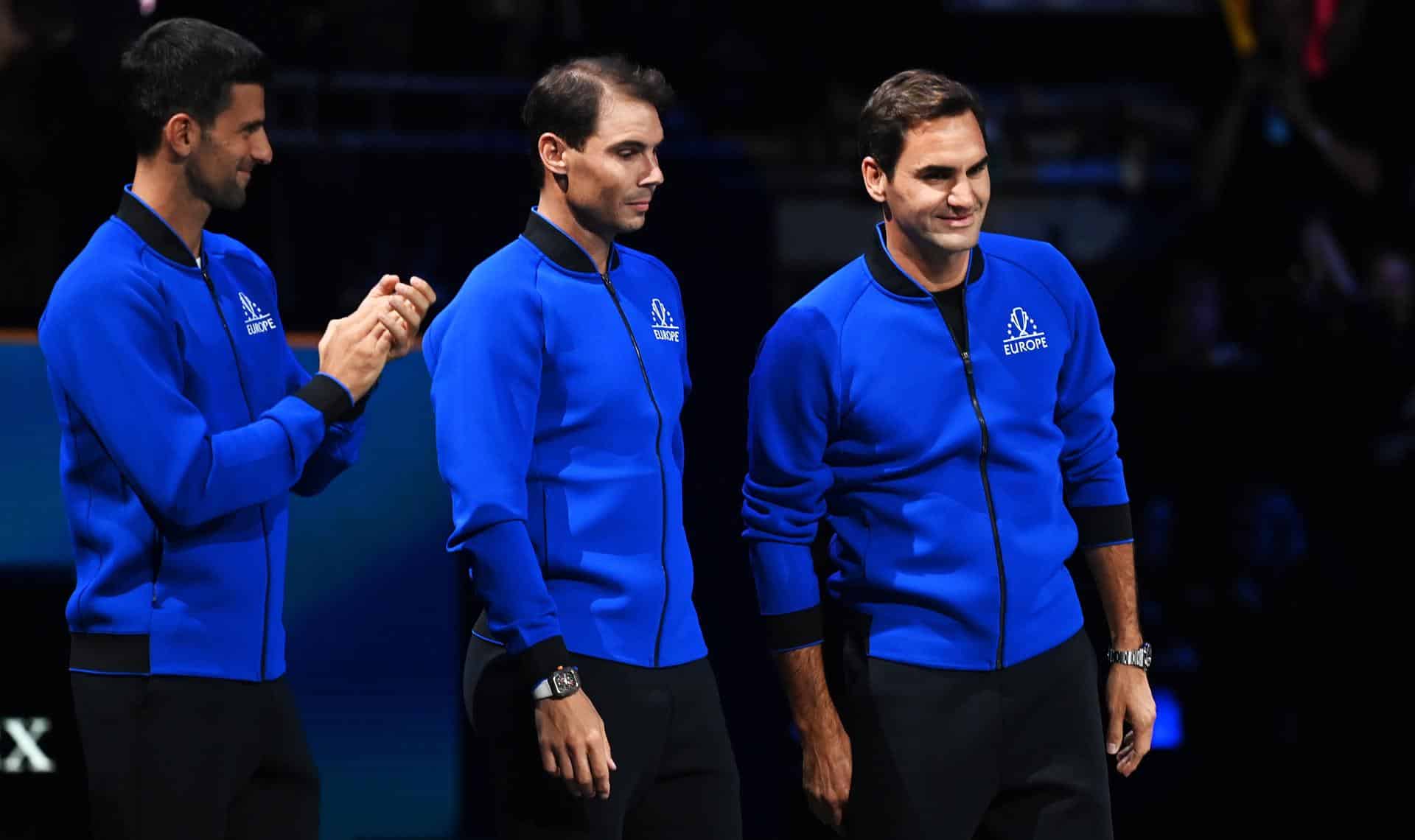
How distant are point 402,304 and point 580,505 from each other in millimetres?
438

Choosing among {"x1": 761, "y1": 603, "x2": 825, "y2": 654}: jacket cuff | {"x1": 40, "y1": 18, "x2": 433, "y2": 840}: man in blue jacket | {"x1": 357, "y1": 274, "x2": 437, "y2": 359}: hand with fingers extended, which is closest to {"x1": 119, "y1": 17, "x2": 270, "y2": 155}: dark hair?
{"x1": 40, "y1": 18, "x2": 433, "y2": 840}: man in blue jacket

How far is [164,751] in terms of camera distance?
2.51 m

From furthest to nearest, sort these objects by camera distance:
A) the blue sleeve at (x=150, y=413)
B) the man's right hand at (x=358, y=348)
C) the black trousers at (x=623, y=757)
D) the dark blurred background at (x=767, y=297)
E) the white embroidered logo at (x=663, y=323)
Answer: the dark blurred background at (x=767, y=297) < the white embroidered logo at (x=663, y=323) < the man's right hand at (x=358, y=348) < the black trousers at (x=623, y=757) < the blue sleeve at (x=150, y=413)

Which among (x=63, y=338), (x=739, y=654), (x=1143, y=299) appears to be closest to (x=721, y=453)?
(x=739, y=654)

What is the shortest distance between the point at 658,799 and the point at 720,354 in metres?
1.91

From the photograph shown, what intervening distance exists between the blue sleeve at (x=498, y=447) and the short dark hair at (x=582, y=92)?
0.86 feet

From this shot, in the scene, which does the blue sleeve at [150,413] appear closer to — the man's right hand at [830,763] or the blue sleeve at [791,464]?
the blue sleeve at [791,464]

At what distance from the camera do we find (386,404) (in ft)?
13.5

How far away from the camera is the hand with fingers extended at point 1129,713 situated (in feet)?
9.85

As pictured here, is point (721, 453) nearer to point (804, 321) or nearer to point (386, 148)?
point (386, 148)

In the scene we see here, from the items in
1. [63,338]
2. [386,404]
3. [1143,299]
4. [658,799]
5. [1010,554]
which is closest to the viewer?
Result: [63,338]

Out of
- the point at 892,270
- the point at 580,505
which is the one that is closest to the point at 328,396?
the point at 580,505

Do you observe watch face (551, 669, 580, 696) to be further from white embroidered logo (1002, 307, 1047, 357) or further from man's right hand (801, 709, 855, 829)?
white embroidered logo (1002, 307, 1047, 357)

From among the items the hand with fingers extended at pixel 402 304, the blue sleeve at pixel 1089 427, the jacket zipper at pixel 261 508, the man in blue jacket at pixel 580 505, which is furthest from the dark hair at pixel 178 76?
the blue sleeve at pixel 1089 427
